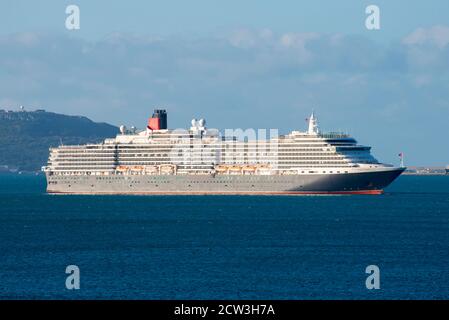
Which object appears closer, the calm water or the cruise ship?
the calm water

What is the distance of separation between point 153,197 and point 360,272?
243 ft

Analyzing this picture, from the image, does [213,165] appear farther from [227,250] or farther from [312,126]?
[227,250]

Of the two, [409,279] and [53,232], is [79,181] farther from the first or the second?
[409,279]

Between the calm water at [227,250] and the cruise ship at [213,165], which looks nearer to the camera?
the calm water at [227,250]

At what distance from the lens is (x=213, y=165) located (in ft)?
405

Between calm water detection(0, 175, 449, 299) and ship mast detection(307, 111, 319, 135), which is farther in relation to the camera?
ship mast detection(307, 111, 319, 135)

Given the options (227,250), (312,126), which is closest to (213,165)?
(312,126)

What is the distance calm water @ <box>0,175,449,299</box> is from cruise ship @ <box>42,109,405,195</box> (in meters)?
15.1

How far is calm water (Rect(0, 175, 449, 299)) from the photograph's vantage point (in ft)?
147

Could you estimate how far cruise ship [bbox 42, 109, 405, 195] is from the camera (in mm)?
117062

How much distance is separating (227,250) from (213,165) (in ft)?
210

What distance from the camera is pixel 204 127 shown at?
131 meters

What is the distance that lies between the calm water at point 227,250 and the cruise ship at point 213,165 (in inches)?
594

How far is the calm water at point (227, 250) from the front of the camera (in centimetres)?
4484
